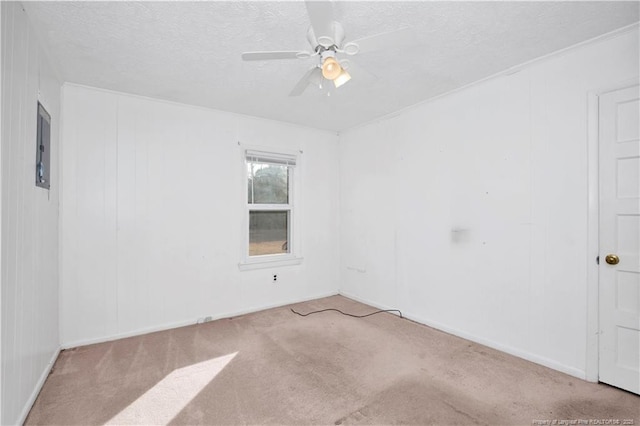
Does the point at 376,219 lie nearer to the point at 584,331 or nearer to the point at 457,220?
the point at 457,220

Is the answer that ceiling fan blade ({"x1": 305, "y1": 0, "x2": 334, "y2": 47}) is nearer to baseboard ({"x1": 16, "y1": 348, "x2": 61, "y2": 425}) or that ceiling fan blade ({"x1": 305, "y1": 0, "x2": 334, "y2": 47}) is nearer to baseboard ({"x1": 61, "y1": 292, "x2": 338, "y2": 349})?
baseboard ({"x1": 16, "y1": 348, "x2": 61, "y2": 425})

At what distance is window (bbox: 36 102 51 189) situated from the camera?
214cm

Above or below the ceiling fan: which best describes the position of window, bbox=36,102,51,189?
below

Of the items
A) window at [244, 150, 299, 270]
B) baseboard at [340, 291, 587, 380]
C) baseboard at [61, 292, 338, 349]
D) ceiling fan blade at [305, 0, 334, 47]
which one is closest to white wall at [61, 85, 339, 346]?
baseboard at [61, 292, 338, 349]

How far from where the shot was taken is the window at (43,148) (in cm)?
214

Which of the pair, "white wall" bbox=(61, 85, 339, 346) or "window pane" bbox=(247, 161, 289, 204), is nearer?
"white wall" bbox=(61, 85, 339, 346)

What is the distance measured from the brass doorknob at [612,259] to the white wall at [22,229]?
12.2ft

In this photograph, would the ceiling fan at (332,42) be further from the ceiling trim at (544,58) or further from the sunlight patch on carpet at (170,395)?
the sunlight patch on carpet at (170,395)

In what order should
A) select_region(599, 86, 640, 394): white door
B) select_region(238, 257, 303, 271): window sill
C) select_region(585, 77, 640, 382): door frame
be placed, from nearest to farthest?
1. select_region(599, 86, 640, 394): white door
2. select_region(585, 77, 640, 382): door frame
3. select_region(238, 257, 303, 271): window sill

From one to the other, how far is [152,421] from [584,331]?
9.97ft

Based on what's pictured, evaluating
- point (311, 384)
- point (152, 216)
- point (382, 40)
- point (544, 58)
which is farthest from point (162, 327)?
point (544, 58)

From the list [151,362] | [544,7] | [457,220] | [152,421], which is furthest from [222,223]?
[544,7]

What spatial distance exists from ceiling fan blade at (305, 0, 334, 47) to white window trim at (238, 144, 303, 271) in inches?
93.6

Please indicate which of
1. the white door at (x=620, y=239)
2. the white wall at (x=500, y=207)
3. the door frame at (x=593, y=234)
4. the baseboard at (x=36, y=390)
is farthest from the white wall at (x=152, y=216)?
the white door at (x=620, y=239)
